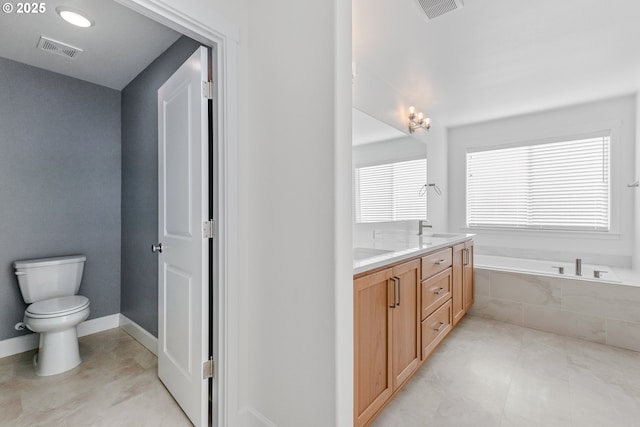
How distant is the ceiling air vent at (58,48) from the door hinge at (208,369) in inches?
96.1

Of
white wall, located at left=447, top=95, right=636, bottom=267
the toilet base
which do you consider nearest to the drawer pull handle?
white wall, located at left=447, top=95, right=636, bottom=267

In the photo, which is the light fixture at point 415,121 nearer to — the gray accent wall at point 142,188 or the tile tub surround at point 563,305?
the tile tub surround at point 563,305

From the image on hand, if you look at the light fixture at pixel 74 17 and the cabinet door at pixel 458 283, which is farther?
the cabinet door at pixel 458 283

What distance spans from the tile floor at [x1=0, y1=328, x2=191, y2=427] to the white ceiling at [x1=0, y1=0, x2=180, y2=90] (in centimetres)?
234

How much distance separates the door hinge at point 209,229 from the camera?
140 cm

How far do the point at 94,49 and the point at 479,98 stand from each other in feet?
11.7

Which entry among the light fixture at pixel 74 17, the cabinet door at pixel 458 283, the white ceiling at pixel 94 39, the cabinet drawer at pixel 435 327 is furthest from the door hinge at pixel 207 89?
the cabinet door at pixel 458 283

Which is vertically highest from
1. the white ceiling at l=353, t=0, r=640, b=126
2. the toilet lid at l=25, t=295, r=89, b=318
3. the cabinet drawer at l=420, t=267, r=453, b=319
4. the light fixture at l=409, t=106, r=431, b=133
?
the white ceiling at l=353, t=0, r=640, b=126

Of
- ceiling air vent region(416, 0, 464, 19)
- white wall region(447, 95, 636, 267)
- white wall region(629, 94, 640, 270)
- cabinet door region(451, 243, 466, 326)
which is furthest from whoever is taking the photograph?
white wall region(447, 95, 636, 267)

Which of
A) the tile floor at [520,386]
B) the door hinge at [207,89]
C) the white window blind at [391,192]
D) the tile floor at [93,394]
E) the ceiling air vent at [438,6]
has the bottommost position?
the tile floor at [93,394]

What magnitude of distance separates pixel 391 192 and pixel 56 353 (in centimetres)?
288

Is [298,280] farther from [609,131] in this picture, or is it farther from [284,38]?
[609,131]

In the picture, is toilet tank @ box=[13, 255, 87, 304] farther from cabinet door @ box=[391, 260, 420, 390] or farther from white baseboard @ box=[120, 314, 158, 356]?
cabinet door @ box=[391, 260, 420, 390]

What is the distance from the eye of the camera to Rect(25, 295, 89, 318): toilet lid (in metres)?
1.96
